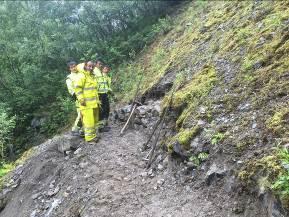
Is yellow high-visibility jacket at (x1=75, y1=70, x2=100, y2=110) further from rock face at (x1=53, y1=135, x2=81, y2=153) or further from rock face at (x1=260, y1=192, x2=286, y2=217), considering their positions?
rock face at (x1=260, y1=192, x2=286, y2=217)

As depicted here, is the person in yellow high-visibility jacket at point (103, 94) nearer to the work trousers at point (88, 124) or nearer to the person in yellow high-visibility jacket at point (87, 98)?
the person in yellow high-visibility jacket at point (87, 98)

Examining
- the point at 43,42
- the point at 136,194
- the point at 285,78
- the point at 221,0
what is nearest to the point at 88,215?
the point at 136,194

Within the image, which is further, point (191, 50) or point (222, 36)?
point (191, 50)

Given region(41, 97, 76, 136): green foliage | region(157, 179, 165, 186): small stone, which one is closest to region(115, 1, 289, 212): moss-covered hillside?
region(157, 179, 165, 186): small stone

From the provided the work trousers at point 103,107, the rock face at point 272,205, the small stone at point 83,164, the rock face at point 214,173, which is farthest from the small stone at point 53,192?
the rock face at point 272,205

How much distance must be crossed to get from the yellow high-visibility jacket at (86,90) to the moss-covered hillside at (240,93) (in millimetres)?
1869

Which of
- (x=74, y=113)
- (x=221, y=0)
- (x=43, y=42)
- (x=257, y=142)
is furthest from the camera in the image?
(x=43, y=42)

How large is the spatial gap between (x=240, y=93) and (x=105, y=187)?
3075mm

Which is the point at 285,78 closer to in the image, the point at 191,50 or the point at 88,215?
the point at 88,215

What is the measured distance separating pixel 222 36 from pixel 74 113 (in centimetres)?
864

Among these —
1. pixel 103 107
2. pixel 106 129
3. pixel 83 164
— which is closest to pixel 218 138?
pixel 83 164

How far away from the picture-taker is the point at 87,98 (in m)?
9.87

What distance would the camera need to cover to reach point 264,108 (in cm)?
627

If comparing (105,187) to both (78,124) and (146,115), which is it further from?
(78,124)
